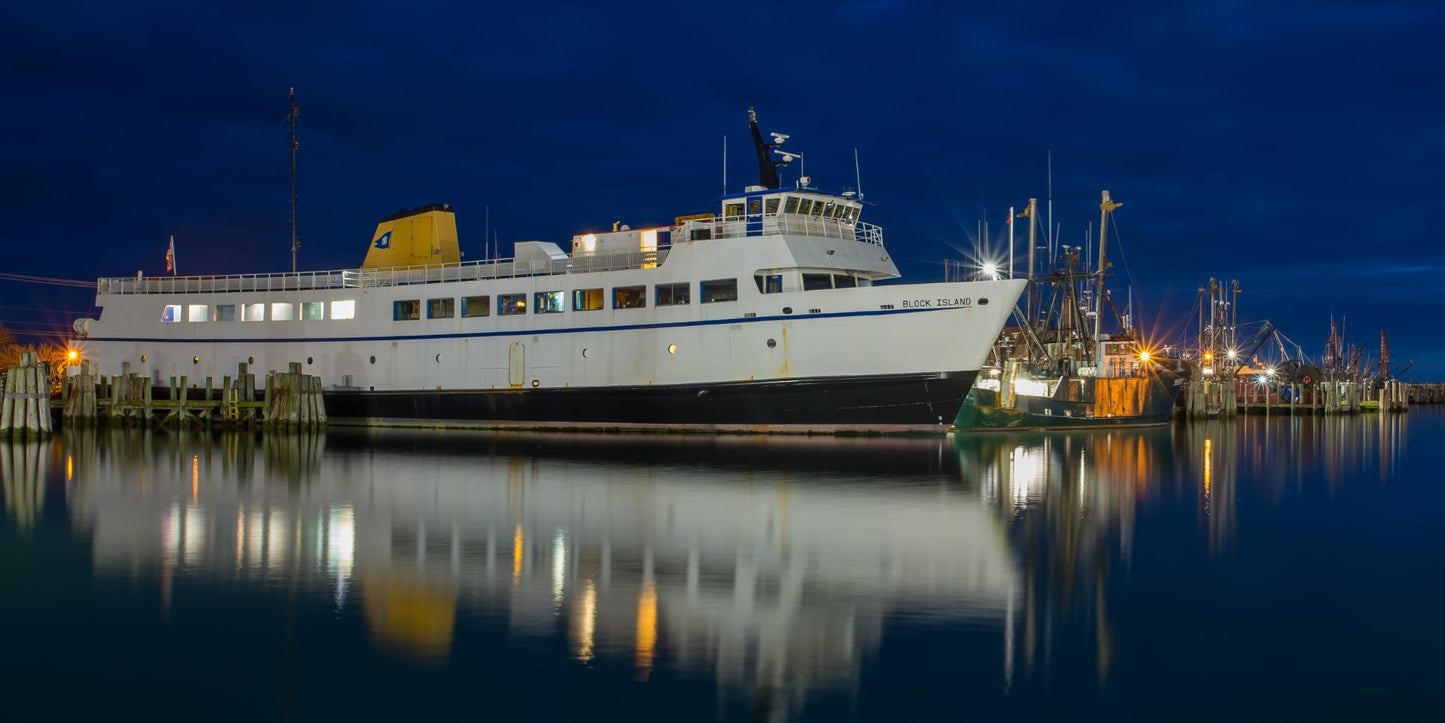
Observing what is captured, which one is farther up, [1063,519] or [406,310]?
[406,310]

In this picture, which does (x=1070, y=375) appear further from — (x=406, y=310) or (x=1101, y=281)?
(x=406, y=310)

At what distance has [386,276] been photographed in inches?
1544

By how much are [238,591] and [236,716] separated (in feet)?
13.2

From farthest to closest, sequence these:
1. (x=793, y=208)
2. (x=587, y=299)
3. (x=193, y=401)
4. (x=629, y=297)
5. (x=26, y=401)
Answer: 1. (x=193, y=401)
2. (x=587, y=299)
3. (x=629, y=297)
4. (x=793, y=208)
5. (x=26, y=401)

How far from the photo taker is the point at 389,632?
9.65 metres

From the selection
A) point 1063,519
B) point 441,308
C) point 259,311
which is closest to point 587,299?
point 441,308

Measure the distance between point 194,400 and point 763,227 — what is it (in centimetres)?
2059

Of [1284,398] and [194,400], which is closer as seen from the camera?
[194,400]

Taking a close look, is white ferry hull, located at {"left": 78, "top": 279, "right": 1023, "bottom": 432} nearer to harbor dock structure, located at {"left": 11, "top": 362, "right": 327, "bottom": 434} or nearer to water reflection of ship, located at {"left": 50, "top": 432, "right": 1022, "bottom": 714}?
harbor dock structure, located at {"left": 11, "top": 362, "right": 327, "bottom": 434}

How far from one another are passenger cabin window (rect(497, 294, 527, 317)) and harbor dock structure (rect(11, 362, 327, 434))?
6356mm

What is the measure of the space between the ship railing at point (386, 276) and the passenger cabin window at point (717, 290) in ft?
6.55

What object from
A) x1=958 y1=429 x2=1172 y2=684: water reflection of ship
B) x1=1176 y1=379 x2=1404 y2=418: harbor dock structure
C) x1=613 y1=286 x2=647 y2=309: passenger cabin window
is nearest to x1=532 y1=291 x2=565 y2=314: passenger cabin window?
x1=613 y1=286 x2=647 y2=309: passenger cabin window

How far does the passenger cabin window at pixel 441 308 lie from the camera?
37.3 m

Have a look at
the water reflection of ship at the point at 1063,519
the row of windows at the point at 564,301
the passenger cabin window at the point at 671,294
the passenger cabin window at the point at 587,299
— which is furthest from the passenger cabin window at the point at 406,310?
the water reflection of ship at the point at 1063,519
